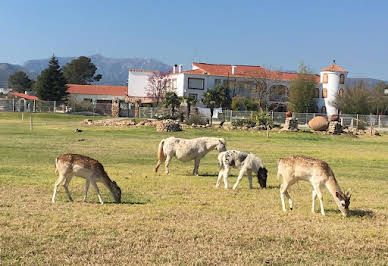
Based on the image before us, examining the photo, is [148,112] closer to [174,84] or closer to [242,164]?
[174,84]

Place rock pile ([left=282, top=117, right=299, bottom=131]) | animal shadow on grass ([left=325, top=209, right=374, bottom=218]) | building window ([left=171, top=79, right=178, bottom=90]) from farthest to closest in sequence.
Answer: building window ([left=171, top=79, right=178, bottom=90])
rock pile ([left=282, top=117, right=299, bottom=131])
animal shadow on grass ([left=325, top=209, right=374, bottom=218])

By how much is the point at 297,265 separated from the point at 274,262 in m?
0.36

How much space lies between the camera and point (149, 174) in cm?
1895

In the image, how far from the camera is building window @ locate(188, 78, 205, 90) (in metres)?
94.1

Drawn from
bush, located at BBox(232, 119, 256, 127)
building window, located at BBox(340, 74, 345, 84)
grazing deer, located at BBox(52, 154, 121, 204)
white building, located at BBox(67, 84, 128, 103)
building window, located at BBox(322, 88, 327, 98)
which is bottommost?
bush, located at BBox(232, 119, 256, 127)

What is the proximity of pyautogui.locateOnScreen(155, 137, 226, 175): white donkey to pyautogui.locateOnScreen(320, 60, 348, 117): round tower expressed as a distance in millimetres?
81011

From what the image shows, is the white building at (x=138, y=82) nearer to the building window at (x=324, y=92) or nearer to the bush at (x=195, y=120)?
the building window at (x=324, y=92)

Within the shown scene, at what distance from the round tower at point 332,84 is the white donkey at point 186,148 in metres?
81.0

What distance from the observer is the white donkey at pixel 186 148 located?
1928cm

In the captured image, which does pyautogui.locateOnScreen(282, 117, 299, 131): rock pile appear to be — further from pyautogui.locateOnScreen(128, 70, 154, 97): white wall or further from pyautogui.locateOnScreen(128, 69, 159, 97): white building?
pyautogui.locateOnScreen(128, 70, 154, 97): white wall

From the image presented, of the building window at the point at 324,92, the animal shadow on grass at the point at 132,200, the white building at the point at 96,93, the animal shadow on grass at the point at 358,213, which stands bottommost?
Answer: the animal shadow on grass at the point at 132,200

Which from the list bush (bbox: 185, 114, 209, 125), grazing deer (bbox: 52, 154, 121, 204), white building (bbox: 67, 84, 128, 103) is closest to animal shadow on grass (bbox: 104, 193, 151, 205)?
grazing deer (bbox: 52, 154, 121, 204)

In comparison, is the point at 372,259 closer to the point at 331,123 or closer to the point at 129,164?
the point at 129,164

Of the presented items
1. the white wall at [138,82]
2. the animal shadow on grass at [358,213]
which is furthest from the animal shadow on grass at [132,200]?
the white wall at [138,82]
